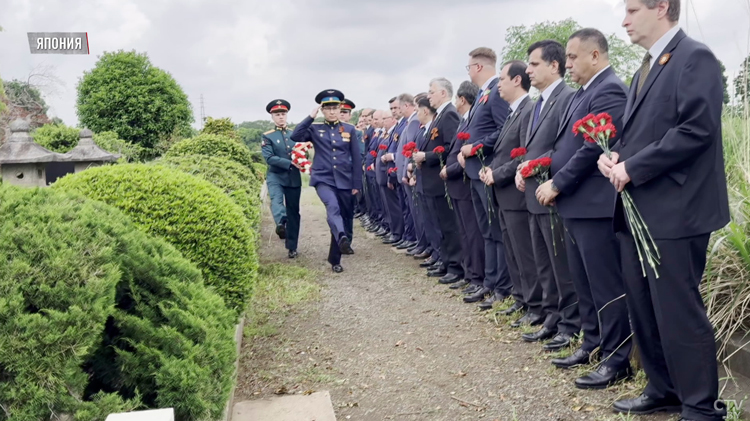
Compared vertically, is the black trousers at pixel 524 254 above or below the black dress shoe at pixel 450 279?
above

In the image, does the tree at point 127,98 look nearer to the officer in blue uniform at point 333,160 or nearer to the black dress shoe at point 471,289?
the officer in blue uniform at point 333,160

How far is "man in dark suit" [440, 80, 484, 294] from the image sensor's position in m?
7.62

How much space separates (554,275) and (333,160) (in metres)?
5.06

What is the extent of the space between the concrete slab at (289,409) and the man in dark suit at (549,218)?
74.1 inches

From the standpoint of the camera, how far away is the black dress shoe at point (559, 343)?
525 centimetres

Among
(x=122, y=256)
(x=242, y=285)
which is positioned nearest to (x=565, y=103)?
(x=242, y=285)

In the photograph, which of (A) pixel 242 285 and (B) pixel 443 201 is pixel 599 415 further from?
(B) pixel 443 201

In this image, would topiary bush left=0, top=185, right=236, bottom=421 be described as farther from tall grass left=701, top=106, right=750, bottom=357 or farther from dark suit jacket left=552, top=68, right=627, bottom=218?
tall grass left=701, top=106, right=750, bottom=357

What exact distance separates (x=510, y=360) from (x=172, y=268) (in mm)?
2821

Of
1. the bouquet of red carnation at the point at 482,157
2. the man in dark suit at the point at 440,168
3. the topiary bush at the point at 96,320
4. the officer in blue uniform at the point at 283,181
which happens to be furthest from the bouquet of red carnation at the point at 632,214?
the officer in blue uniform at the point at 283,181

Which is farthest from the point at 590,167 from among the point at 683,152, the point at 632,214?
the point at 683,152

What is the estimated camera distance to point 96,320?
2.89m

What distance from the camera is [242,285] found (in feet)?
18.4

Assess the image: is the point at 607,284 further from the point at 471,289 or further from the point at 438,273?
the point at 438,273
